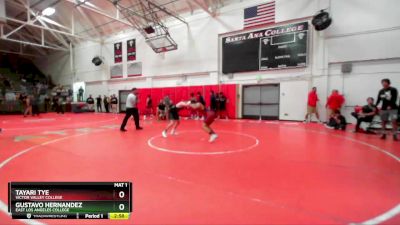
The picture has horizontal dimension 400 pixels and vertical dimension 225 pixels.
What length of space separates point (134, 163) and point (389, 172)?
464 centimetres

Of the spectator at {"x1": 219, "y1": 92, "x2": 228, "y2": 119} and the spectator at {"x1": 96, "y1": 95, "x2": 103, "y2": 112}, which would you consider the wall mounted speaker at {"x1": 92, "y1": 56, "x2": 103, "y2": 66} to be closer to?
the spectator at {"x1": 96, "y1": 95, "x2": 103, "y2": 112}

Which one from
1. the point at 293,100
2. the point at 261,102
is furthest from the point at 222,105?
the point at 293,100

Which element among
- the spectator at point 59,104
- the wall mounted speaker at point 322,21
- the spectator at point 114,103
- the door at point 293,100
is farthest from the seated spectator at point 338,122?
the spectator at point 59,104

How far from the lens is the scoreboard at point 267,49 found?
11.5 m

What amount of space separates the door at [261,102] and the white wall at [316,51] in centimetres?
55

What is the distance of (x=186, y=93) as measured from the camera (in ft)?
51.8

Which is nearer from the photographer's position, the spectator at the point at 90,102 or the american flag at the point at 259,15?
the american flag at the point at 259,15

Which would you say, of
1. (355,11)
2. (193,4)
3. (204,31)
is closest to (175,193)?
(355,11)

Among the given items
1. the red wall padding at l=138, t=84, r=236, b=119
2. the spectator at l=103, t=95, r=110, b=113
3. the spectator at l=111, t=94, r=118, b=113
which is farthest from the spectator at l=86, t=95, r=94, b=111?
the red wall padding at l=138, t=84, r=236, b=119

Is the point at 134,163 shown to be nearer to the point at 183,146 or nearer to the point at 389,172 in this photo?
the point at 183,146

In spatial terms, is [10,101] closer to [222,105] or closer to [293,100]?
[222,105]

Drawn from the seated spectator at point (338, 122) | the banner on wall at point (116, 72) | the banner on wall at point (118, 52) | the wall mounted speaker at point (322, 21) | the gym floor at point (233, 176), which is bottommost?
the gym floor at point (233, 176)

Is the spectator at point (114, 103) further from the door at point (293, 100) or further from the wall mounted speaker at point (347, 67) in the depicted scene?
the wall mounted speaker at point (347, 67)

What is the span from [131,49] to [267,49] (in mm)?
12215
